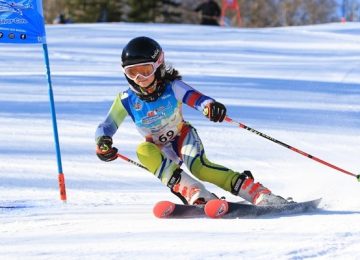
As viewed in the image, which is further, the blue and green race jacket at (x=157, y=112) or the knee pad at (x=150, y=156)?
the blue and green race jacket at (x=157, y=112)

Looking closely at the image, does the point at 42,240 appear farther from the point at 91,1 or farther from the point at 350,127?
the point at 91,1

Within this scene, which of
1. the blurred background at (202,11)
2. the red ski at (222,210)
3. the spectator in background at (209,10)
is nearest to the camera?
the red ski at (222,210)

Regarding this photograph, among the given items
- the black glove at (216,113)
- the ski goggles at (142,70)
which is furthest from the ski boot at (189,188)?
the ski goggles at (142,70)

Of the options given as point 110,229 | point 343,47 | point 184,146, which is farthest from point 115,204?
point 343,47

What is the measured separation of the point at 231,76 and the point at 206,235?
29.6 feet

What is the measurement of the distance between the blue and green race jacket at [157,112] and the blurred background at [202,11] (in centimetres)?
2091

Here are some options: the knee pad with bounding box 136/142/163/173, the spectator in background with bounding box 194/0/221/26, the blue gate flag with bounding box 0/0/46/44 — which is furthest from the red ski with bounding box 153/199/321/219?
the spectator in background with bounding box 194/0/221/26

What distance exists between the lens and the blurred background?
3135cm

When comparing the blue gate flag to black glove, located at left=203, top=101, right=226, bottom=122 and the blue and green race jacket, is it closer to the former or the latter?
the blue and green race jacket

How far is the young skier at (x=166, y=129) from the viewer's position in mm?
4586

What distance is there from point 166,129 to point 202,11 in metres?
21.3

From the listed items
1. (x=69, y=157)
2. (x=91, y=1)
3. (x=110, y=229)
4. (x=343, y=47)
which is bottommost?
(x=91, y=1)

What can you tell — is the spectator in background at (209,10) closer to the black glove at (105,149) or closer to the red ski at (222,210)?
the black glove at (105,149)

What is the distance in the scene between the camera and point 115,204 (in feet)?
17.3
